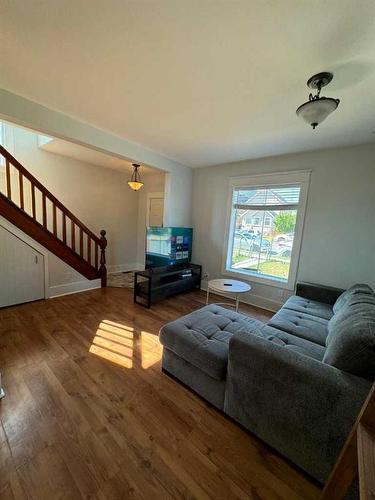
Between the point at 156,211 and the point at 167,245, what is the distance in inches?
68.1

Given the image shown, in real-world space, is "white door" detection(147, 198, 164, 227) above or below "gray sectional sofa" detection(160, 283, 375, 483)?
above

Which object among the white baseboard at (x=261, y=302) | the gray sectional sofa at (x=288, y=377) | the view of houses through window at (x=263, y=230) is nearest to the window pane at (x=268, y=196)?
the view of houses through window at (x=263, y=230)

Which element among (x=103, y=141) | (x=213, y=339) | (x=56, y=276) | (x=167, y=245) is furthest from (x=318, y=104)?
(x=56, y=276)

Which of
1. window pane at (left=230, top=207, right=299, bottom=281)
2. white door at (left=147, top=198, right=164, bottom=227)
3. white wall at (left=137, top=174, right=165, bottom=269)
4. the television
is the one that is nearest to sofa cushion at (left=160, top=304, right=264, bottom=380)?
window pane at (left=230, top=207, right=299, bottom=281)

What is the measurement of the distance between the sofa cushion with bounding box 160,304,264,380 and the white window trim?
5.38 ft

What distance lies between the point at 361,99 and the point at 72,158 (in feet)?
15.6

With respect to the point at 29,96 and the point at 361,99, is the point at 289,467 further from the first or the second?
the point at 29,96

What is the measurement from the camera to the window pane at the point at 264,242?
131 inches

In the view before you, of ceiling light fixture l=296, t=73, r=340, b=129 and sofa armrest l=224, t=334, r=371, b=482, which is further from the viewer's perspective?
ceiling light fixture l=296, t=73, r=340, b=129

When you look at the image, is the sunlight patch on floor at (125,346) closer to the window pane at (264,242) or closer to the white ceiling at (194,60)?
the window pane at (264,242)

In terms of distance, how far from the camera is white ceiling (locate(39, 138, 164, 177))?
3.56 metres

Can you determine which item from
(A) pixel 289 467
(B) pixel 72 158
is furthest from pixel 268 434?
(B) pixel 72 158

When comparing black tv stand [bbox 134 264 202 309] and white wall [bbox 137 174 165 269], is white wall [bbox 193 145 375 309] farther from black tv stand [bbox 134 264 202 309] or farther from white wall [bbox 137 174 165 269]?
white wall [bbox 137 174 165 269]

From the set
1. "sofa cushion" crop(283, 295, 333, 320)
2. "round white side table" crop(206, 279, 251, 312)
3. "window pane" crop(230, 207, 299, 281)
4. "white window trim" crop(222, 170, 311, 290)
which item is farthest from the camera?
"window pane" crop(230, 207, 299, 281)
